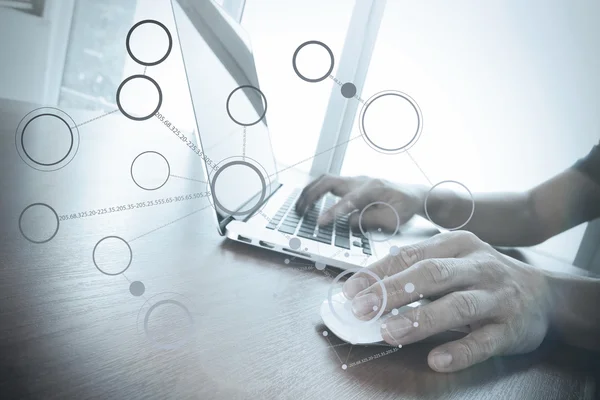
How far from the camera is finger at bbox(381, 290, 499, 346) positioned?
12.9 inches

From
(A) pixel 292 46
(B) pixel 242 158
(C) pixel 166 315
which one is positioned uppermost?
(A) pixel 292 46

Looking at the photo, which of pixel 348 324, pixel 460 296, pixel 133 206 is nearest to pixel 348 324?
pixel 348 324

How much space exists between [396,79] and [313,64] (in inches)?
3.1

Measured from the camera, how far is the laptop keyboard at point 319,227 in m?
0.41

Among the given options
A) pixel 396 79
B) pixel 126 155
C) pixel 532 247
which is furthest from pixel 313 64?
pixel 532 247
